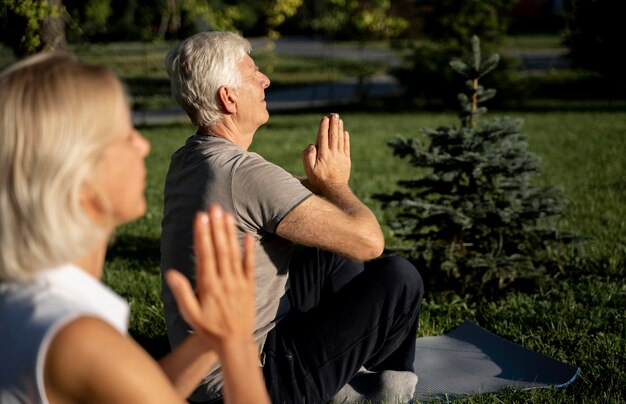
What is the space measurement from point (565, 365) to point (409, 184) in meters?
1.57

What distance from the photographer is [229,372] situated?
5.08ft

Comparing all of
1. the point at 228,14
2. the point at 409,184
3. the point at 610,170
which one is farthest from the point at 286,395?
the point at 228,14

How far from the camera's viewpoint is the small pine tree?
483 cm

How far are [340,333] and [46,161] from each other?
178 cm

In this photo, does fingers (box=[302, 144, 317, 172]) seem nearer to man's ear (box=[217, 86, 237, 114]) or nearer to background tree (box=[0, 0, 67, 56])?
man's ear (box=[217, 86, 237, 114])

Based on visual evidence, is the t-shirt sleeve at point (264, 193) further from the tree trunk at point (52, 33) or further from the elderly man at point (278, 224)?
the tree trunk at point (52, 33)

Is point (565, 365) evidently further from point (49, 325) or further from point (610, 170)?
point (610, 170)

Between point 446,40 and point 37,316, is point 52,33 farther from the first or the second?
point 446,40

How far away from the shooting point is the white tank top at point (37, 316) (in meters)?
1.40

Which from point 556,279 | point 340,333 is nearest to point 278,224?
point 340,333

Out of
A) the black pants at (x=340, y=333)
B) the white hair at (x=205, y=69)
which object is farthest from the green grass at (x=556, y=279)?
the white hair at (x=205, y=69)

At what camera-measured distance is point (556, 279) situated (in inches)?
203

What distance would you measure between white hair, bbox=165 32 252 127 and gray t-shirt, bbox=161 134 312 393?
12cm

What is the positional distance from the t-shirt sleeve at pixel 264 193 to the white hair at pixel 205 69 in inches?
12.7
